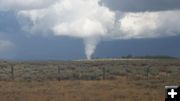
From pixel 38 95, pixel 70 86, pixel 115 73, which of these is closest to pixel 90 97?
pixel 38 95

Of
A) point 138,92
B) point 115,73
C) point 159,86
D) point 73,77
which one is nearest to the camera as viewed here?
point 138,92

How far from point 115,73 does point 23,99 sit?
1277 inches

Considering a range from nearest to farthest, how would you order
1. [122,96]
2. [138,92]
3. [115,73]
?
[122,96] → [138,92] → [115,73]

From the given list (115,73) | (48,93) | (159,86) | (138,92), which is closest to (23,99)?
(48,93)

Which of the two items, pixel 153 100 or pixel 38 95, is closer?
pixel 153 100

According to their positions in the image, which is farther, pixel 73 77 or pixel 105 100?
pixel 73 77

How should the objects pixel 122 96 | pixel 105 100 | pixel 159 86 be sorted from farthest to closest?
pixel 159 86 → pixel 122 96 → pixel 105 100

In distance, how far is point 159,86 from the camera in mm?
42531

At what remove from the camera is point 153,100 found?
3228 centimetres

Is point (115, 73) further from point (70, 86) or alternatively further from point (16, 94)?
point (16, 94)

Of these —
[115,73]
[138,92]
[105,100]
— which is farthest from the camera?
[115,73]

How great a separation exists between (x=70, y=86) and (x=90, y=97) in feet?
31.5

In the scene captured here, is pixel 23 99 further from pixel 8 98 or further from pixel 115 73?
pixel 115 73

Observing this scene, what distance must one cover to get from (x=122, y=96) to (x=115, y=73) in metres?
29.8
